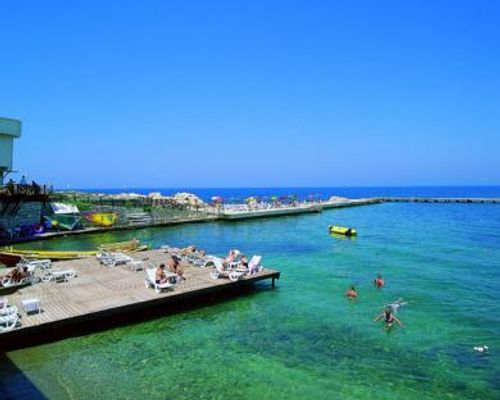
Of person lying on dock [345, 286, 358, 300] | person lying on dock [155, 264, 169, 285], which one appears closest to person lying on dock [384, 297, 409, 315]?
person lying on dock [345, 286, 358, 300]

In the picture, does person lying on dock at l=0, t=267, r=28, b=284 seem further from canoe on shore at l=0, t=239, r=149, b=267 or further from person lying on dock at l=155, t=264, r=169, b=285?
person lying on dock at l=155, t=264, r=169, b=285

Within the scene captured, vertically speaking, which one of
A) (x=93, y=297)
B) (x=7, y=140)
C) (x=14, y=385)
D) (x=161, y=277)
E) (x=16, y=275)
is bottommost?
(x=14, y=385)

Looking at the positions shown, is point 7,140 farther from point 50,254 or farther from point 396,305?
point 396,305

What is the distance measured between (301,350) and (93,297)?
30.4 ft

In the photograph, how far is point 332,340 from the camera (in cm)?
1680

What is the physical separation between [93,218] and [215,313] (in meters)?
32.8

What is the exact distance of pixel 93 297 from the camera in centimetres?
1912

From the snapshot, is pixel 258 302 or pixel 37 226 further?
pixel 37 226

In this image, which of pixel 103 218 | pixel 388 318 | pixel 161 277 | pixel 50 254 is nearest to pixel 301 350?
pixel 388 318

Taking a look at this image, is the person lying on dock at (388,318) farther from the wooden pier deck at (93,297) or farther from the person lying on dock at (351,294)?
the wooden pier deck at (93,297)

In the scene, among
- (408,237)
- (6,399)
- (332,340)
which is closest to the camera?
(6,399)

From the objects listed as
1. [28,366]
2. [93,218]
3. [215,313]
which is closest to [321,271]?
[215,313]

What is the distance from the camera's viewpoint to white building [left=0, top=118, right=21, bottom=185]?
140 feet

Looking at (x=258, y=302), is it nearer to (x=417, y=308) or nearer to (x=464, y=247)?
(x=417, y=308)
